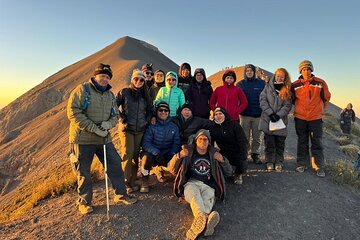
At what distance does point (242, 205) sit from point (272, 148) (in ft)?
6.72

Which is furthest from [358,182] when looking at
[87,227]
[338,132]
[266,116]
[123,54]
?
[123,54]

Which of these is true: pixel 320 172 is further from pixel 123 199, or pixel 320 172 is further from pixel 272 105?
pixel 123 199

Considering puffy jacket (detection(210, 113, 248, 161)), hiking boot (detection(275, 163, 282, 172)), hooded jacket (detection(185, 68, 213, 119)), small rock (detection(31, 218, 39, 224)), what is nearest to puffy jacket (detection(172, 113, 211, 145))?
puffy jacket (detection(210, 113, 248, 161))

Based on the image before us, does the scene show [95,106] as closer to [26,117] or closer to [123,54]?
[26,117]

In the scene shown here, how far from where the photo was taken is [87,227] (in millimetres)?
4645

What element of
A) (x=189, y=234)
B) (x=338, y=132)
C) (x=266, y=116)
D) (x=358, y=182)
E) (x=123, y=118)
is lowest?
(x=338, y=132)

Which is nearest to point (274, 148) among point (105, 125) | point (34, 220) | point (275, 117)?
point (275, 117)

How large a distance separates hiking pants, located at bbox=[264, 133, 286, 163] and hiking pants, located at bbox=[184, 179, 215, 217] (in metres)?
2.37

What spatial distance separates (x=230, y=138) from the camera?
20.0 ft

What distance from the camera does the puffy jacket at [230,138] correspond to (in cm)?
602

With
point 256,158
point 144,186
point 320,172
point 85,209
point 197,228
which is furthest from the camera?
point 256,158

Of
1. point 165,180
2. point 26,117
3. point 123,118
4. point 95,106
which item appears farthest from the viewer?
point 26,117

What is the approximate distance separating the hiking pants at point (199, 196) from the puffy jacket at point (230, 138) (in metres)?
1.28

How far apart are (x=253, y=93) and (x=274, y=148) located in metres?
1.41
